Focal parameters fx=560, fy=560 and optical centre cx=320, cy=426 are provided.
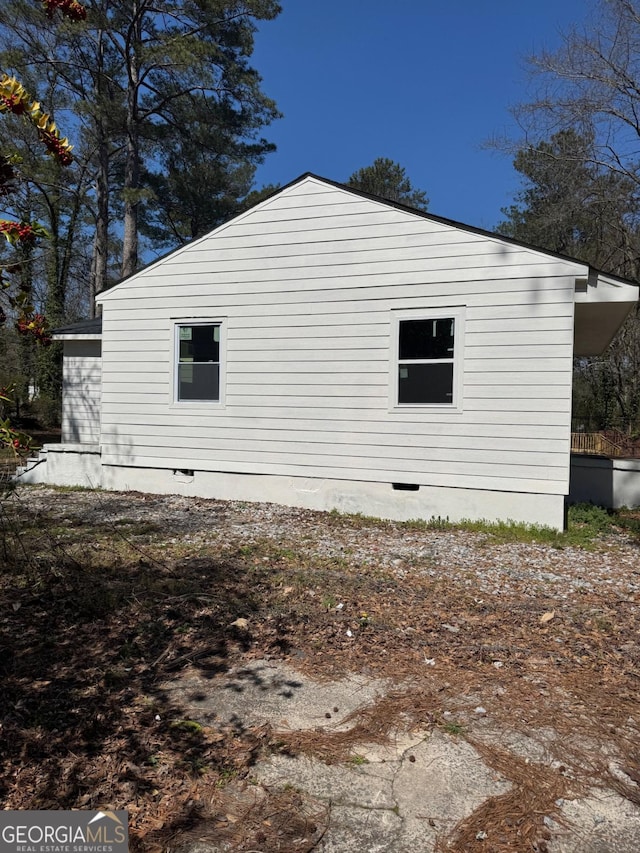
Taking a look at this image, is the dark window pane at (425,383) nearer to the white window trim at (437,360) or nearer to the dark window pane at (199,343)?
the white window trim at (437,360)

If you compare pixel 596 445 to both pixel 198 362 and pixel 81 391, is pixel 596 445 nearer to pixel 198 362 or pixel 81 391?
pixel 198 362

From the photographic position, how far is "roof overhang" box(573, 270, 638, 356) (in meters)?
6.58

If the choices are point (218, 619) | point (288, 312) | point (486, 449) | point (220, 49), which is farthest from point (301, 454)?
point (220, 49)

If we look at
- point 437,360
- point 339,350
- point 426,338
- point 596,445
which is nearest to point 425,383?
point 437,360

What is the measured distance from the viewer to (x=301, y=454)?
809 cm

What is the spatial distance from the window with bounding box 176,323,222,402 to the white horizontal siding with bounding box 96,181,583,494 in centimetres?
17

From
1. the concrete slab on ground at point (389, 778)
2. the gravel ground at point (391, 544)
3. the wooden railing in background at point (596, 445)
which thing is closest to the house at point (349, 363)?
the gravel ground at point (391, 544)

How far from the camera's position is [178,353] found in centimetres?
884

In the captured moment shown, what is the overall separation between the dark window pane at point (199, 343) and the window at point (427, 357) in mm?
2894

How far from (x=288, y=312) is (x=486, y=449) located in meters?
3.39

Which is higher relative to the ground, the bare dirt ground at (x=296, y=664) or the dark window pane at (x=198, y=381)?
the dark window pane at (x=198, y=381)

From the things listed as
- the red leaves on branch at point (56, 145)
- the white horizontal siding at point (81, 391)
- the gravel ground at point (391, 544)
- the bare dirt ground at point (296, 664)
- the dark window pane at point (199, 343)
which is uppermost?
the red leaves on branch at point (56, 145)

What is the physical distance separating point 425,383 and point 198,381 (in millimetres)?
3554

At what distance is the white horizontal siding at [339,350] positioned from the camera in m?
6.89
